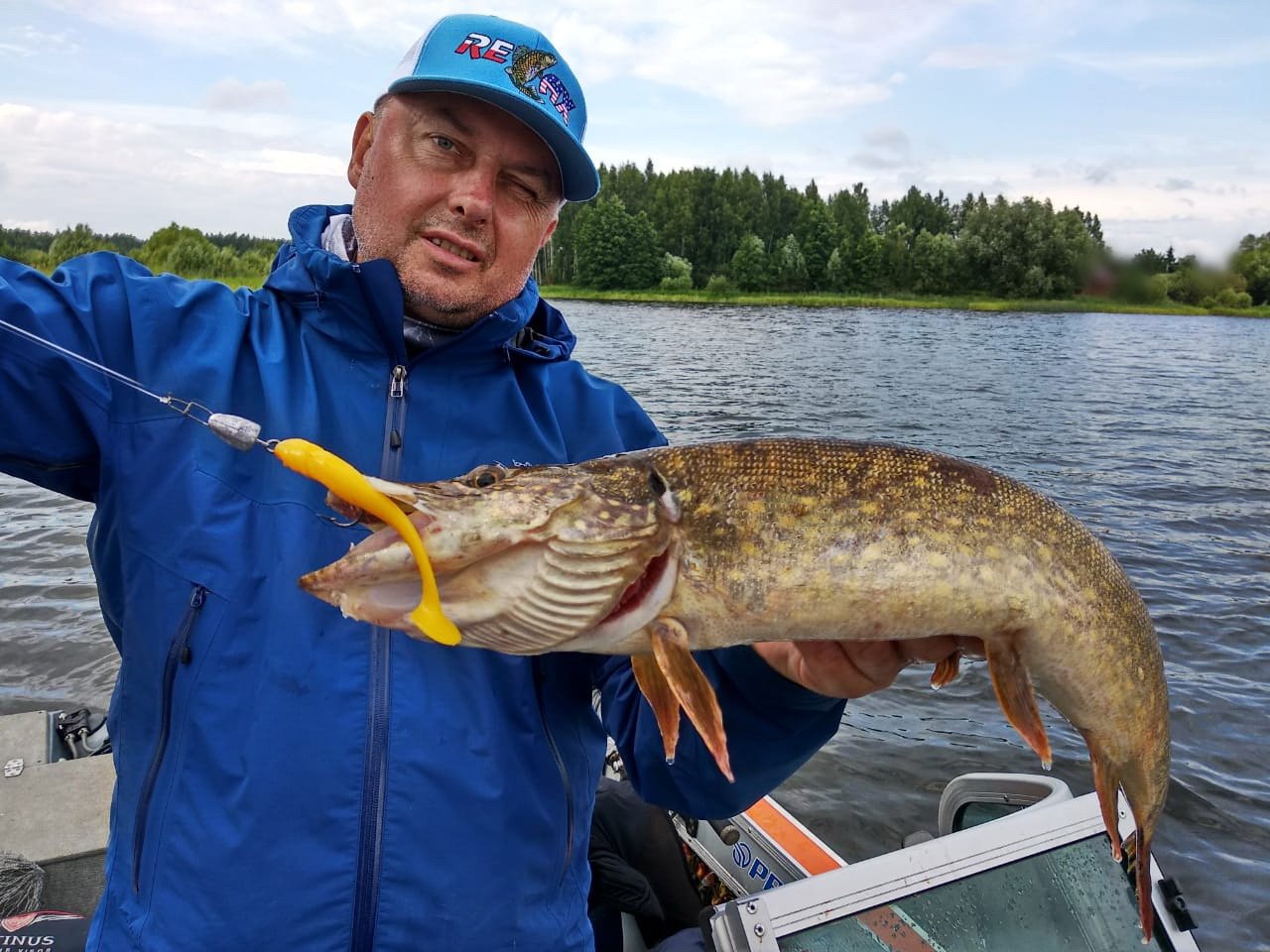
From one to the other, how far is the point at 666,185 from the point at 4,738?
3887 inches

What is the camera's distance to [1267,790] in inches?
255

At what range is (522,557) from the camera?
196 centimetres

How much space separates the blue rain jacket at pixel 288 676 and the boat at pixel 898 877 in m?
0.66

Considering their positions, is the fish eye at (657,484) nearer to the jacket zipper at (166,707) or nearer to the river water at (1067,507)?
the jacket zipper at (166,707)

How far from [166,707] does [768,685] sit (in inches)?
55.5

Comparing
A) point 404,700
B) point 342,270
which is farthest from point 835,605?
point 342,270

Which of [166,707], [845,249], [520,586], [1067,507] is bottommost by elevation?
[1067,507]

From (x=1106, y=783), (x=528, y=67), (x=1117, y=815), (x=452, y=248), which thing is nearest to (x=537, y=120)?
(x=528, y=67)

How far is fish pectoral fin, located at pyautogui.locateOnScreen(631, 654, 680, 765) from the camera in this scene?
200 centimetres

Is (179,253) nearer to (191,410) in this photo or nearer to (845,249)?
(191,410)

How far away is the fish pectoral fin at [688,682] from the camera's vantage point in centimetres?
195

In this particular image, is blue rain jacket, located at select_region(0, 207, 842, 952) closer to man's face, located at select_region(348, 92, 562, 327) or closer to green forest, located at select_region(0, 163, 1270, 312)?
man's face, located at select_region(348, 92, 562, 327)

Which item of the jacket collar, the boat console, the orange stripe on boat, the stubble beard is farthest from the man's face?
the orange stripe on boat

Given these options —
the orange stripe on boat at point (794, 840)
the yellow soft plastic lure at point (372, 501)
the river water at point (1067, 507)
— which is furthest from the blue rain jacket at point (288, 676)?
the river water at point (1067, 507)
